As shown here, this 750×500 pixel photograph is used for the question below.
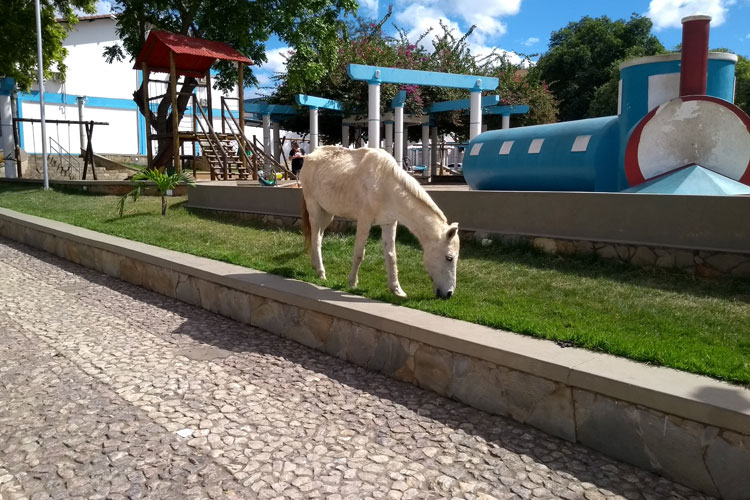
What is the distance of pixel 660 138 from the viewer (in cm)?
862

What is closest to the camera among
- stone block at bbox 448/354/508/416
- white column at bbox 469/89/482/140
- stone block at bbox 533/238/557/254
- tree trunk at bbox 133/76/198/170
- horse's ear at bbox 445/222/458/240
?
stone block at bbox 448/354/508/416

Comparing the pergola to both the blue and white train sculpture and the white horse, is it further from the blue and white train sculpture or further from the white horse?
the white horse

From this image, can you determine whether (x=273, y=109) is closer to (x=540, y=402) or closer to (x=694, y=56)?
(x=694, y=56)

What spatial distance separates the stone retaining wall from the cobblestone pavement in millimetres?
133

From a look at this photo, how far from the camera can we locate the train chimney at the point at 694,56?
8.61 metres

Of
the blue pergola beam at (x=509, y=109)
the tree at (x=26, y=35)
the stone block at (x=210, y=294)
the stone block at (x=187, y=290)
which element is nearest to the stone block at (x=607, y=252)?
the stone block at (x=210, y=294)

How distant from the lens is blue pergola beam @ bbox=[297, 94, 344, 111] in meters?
21.7

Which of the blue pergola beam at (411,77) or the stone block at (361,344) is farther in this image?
the blue pergola beam at (411,77)

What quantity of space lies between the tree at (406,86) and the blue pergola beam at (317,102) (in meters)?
0.40

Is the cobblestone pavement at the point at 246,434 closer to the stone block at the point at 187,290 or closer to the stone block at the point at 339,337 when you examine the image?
Answer: the stone block at the point at 339,337

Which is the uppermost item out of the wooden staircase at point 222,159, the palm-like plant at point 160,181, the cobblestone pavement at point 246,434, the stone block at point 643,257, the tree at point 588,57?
the tree at point 588,57

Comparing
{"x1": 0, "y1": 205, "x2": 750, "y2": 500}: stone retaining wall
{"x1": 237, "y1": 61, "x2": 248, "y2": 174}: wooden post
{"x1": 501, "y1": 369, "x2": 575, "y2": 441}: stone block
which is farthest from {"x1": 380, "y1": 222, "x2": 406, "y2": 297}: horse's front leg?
{"x1": 237, "y1": 61, "x2": 248, "y2": 174}: wooden post

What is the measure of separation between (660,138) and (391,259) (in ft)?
16.5

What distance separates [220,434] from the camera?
405cm
